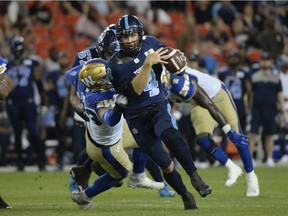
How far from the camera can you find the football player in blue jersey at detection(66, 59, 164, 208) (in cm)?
940

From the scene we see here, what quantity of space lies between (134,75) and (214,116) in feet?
6.44

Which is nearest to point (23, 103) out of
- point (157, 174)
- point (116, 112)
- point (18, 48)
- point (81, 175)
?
point (18, 48)

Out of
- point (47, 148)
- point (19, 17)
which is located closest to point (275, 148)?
point (47, 148)

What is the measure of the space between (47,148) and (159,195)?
22.3ft

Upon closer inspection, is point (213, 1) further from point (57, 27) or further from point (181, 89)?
point (181, 89)

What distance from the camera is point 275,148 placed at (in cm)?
1809

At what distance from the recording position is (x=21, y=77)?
639 inches

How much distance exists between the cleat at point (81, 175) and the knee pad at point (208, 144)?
70.8 inches

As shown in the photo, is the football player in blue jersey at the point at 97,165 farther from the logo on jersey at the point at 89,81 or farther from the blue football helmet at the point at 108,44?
the logo on jersey at the point at 89,81

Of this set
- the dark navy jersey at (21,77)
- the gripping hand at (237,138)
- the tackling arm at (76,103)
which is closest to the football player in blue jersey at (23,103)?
the dark navy jersey at (21,77)

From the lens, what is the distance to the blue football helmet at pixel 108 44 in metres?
9.81

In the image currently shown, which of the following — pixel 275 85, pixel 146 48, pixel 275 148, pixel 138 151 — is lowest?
pixel 275 148

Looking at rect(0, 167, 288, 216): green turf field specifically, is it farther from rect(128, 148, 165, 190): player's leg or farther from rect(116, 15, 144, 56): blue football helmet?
rect(116, 15, 144, 56): blue football helmet

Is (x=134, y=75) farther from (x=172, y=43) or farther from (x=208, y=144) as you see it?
(x=172, y=43)
